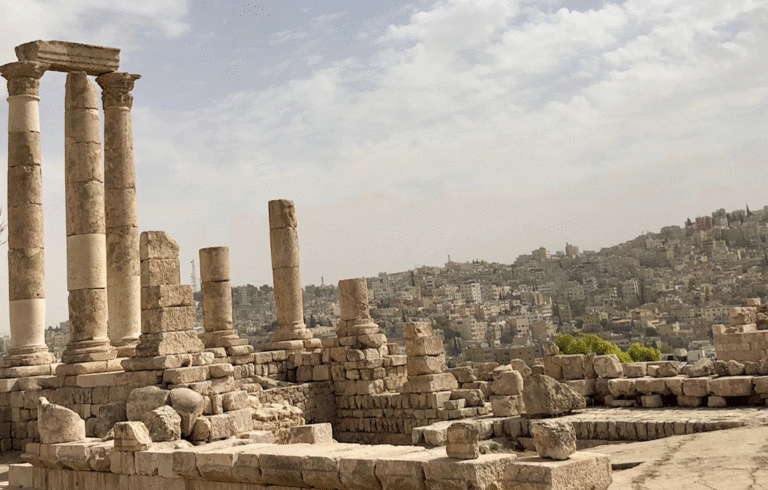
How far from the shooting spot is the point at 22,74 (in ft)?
58.9

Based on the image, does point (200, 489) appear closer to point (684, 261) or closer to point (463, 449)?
point (463, 449)

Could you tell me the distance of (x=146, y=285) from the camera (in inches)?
573

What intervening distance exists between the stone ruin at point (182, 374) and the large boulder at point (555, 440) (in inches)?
73.0

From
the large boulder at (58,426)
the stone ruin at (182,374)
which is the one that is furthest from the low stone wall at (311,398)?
the large boulder at (58,426)

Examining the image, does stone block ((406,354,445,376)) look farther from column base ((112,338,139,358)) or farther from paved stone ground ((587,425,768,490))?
paved stone ground ((587,425,768,490))

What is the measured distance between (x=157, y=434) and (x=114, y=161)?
29.6 ft

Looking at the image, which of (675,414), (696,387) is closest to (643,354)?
(696,387)

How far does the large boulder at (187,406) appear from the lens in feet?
40.1

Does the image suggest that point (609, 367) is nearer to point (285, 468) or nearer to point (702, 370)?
point (702, 370)

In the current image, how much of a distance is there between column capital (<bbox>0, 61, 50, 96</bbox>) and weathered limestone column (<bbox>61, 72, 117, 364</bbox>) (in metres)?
0.65

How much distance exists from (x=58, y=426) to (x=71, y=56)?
30.2 feet

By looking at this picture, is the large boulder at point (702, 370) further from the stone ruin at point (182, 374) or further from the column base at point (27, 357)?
the column base at point (27, 357)

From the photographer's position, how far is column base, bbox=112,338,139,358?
17641mm

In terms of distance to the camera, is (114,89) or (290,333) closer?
(114,89)
